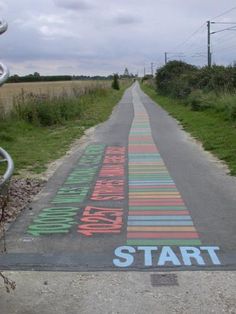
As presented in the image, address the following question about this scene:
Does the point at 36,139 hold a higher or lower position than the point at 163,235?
lower

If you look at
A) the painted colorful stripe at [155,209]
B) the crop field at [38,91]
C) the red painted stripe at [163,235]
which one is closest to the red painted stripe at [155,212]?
the painted colorful stripe at [155,209]

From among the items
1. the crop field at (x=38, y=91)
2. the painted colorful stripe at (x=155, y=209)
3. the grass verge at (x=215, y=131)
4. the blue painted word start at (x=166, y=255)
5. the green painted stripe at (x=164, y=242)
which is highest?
the crop field at (x=38, y=91)

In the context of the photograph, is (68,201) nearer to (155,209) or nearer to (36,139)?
(155,209)

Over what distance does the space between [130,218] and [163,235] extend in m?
0.95

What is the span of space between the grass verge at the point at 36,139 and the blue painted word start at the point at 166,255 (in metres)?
5.77

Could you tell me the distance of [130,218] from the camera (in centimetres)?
756

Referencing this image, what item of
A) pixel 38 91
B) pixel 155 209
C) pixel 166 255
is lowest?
pixel 155 209

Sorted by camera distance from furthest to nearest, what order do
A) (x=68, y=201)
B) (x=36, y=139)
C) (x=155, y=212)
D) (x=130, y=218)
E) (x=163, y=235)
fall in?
(x=36, y=139), (x=68, y=201), (x=155, y=212), (x=130, y=218), (x=163, y=235)

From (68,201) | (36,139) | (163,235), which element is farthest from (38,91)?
(163,235)

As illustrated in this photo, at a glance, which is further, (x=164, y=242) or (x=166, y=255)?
(x=164, y=242)

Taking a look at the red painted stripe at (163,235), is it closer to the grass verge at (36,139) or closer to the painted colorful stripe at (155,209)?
the painted colorful stripe at (155,209)

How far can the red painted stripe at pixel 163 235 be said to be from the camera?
661cm

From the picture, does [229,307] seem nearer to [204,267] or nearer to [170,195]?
[204,267]

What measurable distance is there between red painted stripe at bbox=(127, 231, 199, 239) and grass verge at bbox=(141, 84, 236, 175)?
449 cm
